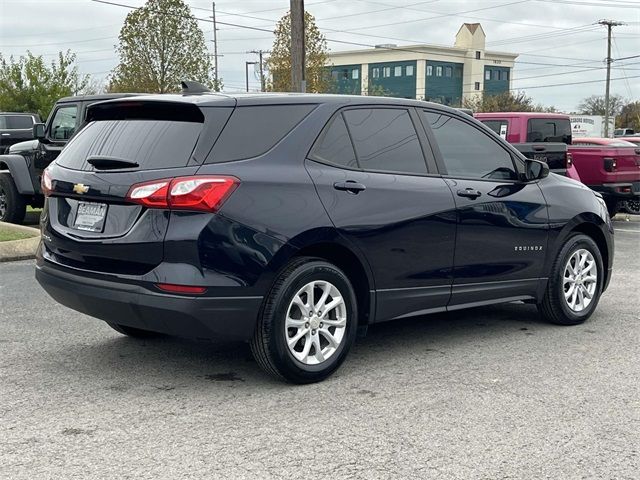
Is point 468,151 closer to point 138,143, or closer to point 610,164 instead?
point 138,143

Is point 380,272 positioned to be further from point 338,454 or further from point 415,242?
point 338,454

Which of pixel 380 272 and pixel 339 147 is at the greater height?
pixel 339 147

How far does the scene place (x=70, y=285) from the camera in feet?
16.4

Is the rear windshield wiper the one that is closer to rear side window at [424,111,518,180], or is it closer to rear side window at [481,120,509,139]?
rear side window at [424,111,518,180]

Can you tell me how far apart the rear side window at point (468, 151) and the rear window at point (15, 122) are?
2528 cm

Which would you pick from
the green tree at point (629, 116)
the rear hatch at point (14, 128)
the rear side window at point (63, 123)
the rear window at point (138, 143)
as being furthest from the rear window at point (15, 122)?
the green tree at point (629, 116)

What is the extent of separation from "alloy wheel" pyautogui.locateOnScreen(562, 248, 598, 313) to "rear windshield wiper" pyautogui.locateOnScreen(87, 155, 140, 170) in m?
3.62

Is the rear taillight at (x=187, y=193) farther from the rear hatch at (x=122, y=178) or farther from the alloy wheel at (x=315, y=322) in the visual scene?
the alloy wheel at (x=315, y=322)

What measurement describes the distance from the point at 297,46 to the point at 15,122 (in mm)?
13693

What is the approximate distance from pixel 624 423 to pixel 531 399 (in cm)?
54

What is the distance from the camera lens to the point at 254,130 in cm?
499

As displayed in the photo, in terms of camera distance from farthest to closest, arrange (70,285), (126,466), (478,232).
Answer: (478,232)
(70,285)
(126,466)

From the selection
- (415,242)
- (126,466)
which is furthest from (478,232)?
(126,466)

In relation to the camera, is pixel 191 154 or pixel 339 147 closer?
pixel 191 154
